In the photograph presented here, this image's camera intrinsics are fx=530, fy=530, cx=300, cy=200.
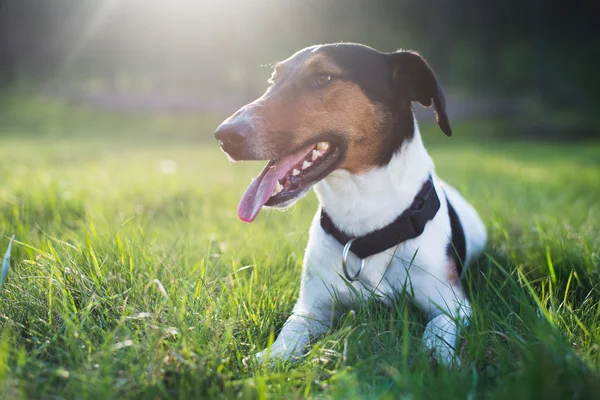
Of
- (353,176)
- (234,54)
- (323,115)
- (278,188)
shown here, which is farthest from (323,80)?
(234,54)

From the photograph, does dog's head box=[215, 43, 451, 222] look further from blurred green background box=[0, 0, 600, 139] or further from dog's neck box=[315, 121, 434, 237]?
blurred green background box=[0, 0, 600, 139]

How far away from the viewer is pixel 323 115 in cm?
275

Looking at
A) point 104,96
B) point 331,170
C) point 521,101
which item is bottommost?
point 521,101

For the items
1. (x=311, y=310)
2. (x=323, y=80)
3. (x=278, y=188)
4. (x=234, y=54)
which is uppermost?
(x=323, y=80)

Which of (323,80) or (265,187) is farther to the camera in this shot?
(323,80)

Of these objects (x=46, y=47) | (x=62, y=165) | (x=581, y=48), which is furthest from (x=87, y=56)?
(x=581, y=48)

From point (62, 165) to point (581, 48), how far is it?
99.1 feet

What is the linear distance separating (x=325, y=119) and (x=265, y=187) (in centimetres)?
47

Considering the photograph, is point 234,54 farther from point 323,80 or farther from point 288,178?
point 288,178

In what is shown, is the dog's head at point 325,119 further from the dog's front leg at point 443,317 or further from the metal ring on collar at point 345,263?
the dog's front leg at point 443,317

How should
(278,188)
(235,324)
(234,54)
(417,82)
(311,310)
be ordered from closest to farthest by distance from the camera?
(235,324) < (278,188) < (311,310) < (417,82) < (234,54)

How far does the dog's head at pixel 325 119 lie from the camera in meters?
2.65

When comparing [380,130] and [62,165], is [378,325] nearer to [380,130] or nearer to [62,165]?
[380,130]

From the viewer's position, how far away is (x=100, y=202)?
5.03 metres
